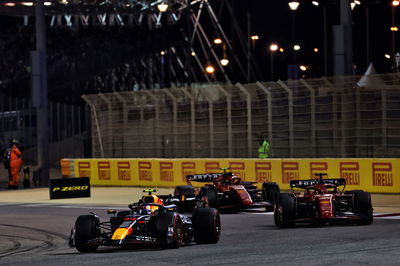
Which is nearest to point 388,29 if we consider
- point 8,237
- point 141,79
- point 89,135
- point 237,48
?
point 237,48

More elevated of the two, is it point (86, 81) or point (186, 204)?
point (86, 81)

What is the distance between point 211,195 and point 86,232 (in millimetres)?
7045

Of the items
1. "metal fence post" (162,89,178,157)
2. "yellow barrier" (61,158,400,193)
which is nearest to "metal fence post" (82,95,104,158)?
"yellow barrier" (61,158,400,193)

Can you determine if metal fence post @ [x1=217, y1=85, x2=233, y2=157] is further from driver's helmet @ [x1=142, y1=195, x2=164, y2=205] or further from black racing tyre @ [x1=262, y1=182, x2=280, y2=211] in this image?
driver's helmet @ [x1=142, y1=195, x2=164, y2=205]

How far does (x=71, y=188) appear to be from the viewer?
28.5m

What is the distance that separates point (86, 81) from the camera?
68.2 metres

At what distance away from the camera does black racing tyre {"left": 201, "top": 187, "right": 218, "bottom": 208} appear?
2067 centimetres

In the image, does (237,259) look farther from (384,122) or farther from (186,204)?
(384,122)

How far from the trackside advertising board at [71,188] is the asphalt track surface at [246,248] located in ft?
28.2

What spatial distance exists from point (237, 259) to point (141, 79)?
62625mm

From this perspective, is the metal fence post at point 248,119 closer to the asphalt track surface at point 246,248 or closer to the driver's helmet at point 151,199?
the asphalt track surface at point 246,248

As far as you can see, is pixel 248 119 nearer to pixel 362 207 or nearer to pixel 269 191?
pixel 269 191

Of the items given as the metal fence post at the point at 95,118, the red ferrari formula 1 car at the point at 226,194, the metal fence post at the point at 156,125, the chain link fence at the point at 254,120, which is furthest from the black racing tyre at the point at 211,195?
the metal fence post at the point at 95,118

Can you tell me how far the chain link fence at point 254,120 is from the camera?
84.9ft
